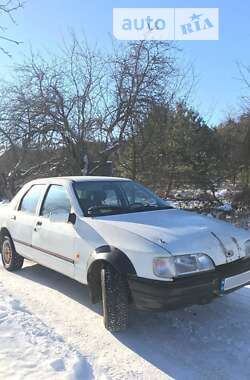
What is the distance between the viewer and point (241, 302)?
5.15m

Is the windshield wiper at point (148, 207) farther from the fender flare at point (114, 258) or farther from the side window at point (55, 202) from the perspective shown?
the fender flare at point (114, 258)

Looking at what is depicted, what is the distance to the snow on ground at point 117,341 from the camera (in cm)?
354

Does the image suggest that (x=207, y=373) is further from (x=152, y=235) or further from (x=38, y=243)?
(x=38, y=243)

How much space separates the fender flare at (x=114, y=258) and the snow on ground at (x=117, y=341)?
0.69 metres

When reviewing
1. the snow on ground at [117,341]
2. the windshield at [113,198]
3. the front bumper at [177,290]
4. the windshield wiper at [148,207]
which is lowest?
the snow on ground at [117,341]

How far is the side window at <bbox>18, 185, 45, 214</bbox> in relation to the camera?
20.3 feet

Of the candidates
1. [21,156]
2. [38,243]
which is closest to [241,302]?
[38,243]

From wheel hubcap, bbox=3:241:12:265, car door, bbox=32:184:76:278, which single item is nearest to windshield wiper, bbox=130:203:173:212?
car door, bbox=32:184:76:278

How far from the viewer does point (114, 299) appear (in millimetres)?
4219

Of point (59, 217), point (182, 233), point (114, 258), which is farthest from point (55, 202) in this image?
point (182, 233)

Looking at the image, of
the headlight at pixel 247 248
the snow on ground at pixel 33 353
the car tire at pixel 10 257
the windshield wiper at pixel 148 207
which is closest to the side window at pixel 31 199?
the car tire at pixel 10 257

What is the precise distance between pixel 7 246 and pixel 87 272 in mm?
2783

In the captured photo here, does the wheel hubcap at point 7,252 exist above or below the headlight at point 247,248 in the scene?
below

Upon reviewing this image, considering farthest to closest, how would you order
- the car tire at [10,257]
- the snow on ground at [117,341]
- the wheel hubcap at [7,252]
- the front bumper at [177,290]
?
the wheel hubcap at [7,252]
the car tire at [10,257]
the front bumper at [177,290]
the snow on ground at [117,341]
